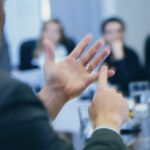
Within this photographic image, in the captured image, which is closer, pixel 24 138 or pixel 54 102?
pixel 24 138

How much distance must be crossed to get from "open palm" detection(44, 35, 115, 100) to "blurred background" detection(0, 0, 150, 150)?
9.1 inches

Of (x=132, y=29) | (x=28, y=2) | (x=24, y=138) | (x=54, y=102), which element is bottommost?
(x=132, y=29)

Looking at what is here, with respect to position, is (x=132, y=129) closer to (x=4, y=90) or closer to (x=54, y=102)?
(x=54, y=102)

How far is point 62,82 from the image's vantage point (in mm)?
997

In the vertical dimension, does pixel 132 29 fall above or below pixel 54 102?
below

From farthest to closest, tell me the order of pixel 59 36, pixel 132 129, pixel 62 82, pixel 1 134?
pixel 59 36, pixel 132 129, pixel 62 82, pixel 1 134

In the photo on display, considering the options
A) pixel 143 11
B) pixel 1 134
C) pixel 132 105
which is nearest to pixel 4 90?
pixel 1 134

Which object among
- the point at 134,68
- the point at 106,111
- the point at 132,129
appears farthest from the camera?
the point at 134,68

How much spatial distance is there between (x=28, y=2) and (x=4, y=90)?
159 inches

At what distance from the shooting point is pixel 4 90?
0.54m

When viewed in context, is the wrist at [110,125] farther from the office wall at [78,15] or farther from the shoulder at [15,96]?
the office wall at [78,15]

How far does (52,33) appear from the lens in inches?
128

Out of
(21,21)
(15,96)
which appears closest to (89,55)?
(15,96)

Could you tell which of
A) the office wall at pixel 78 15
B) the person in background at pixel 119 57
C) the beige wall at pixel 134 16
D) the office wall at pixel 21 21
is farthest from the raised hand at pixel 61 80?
the office wall at pixel 21 21
